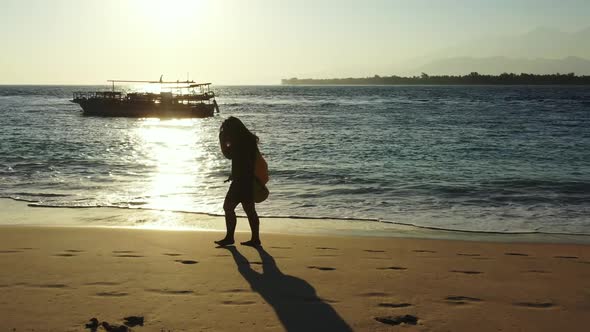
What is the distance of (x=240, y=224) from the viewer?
33.3ft

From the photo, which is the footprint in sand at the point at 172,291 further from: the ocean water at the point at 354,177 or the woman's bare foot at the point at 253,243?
the ocean water at the point at 354,177

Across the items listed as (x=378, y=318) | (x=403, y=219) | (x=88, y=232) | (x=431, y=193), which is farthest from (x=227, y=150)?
(x=431, y=193)

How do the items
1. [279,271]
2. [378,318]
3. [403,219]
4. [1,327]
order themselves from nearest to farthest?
1. [1,327]
2. [378,318]
3. [279,271]
4. [403,219]

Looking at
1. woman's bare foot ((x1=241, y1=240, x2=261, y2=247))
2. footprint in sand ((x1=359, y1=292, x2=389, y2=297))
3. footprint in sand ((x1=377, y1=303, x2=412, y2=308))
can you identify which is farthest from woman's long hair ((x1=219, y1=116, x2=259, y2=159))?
footprint in sand ((x1=377, y1=303, x2=412, y2=308))

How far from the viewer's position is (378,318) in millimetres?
4816

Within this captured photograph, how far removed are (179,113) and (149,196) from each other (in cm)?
4669

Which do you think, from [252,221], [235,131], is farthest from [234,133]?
[252,221]

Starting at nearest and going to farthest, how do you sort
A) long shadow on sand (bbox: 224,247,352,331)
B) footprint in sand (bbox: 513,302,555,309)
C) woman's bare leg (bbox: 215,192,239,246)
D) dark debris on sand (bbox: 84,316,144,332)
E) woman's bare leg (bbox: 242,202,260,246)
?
dark debris on sand (bbox: 84,316,144,332) < long shadow on sand (bbox: 224,247,352,331) < footprint in sand (bbox: 513,302,555,309) < woman's bare leg (bbox: 242,202,260,246) < woman's bare leg (bbox: 215,192,239,246)

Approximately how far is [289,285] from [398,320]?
1368mm

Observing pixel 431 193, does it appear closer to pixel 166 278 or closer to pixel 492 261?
pixel 492 261

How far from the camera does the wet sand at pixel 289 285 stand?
477 centimetres

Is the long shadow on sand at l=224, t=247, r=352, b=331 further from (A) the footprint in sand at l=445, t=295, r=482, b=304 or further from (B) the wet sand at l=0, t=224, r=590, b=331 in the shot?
Answer: (A) the footprint in sand at l=445, t=295, r=482, b=304

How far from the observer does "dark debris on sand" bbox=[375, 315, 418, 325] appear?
4.73m

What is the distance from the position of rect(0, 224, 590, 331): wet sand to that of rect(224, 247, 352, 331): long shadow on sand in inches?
0.4
